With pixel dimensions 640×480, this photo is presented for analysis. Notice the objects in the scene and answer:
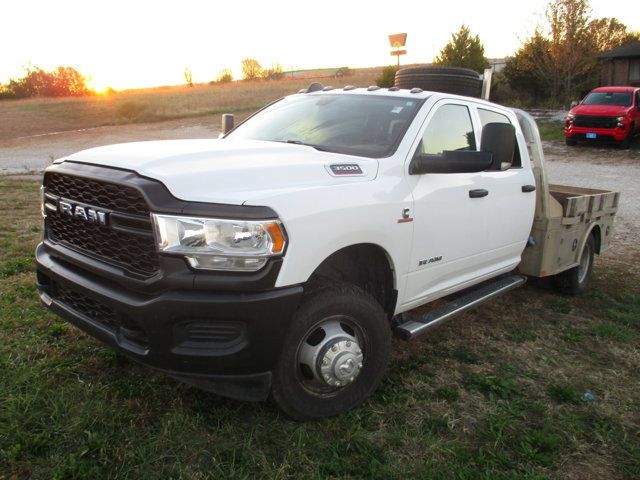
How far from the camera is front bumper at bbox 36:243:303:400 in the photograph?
2523 mm

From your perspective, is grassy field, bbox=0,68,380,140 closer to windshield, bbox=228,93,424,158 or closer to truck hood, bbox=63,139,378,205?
windshield, bbox=228,93,424,158

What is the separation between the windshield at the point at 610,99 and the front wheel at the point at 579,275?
1548cm

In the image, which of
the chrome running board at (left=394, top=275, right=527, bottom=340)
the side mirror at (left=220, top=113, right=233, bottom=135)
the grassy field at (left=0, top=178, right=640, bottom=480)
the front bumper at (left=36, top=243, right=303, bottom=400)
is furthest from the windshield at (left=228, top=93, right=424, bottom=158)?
the grassy field at (left=0, top=178, right=640, bottom=480)

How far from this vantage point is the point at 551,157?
1817 centimetres

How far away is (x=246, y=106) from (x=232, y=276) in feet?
108

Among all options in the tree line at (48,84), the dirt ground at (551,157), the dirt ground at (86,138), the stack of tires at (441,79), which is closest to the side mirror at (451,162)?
the stack of tires at (441,79)

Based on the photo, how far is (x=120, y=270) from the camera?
2740mm

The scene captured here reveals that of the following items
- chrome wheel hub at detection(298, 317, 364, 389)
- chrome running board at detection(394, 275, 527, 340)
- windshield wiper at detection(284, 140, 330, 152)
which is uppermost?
windshield wiper at detection(284, 140, 330, 152)

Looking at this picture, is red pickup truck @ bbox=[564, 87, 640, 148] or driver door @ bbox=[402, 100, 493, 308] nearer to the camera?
driver door @ bbox=[402, 100, 493, 308]

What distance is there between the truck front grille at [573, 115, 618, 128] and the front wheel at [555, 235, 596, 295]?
48.8 ft

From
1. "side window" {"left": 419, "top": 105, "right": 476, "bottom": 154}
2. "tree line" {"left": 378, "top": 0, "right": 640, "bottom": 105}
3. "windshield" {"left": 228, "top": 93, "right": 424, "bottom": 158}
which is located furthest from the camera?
"tree line" {"left": 378, "top": 0, "right": 640, "bottom": 105}

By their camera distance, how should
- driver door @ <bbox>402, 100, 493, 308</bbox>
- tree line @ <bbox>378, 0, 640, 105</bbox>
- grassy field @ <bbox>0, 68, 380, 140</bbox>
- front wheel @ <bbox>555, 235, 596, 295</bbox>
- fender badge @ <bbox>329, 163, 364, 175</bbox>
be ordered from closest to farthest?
1. fender badge @ <bbox>329, 163, 364, 175</bbox>
2. driver door @ <bbox>402, 100, 493, 308</bbox>
3. front wheel @ <bbox>555, 235, 596, 295</bbox>
4. tree line @ <bbox>378, 0, 640, 105</bbox>
5. grassy field @ <bbox>0, 68, 380, 140</bbox>

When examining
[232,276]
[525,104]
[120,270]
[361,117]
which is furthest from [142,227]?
[525,104]

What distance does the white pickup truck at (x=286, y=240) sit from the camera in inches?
100
